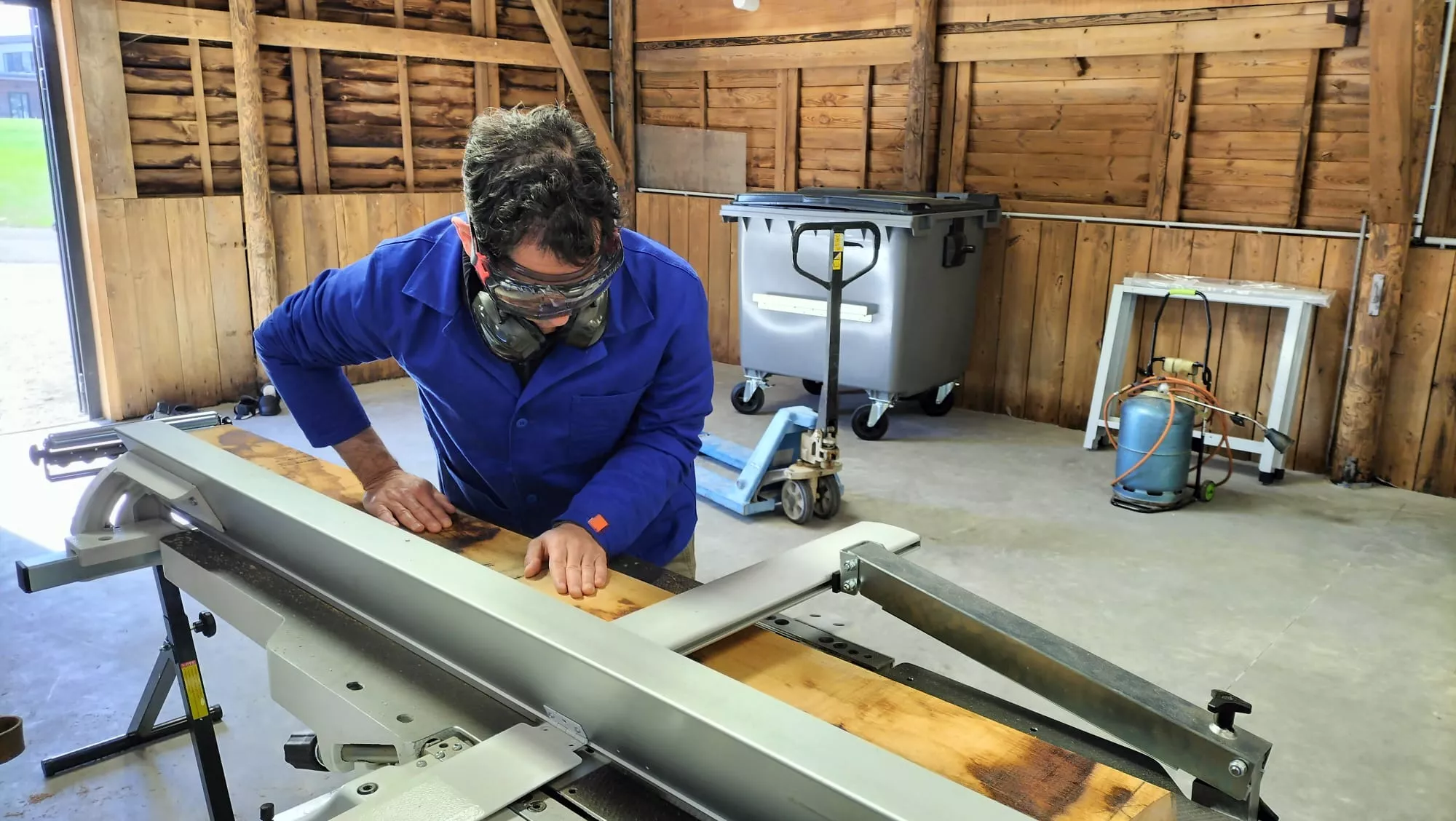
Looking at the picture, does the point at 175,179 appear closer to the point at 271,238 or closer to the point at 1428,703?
the point at 271,238

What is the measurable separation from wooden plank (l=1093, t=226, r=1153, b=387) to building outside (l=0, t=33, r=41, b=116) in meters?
5.49

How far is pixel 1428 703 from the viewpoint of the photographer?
273cm

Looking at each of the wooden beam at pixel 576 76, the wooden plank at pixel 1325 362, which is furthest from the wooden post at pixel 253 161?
the wooden plank at pixel 1325 362

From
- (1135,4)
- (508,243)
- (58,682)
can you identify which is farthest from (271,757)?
(1135,4)

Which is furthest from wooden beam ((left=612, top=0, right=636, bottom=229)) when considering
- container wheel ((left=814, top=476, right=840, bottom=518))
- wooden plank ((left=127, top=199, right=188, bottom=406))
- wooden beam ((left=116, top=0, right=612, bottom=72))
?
container wheel ((left=814, top=476, right=840, bottom=518))

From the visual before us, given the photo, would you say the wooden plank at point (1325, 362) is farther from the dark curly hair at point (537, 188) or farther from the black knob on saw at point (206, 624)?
the black knob on saw at point (206, 624)

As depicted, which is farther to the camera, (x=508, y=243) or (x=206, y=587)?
(x=206, y=587)

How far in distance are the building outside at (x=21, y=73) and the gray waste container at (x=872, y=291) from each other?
11.7 feet

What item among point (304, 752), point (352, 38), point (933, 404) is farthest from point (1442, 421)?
point (352, 38)

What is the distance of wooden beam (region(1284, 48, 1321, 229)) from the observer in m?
4.50

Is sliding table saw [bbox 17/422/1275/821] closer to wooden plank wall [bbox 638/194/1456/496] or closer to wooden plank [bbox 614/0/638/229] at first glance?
wooden plank wall [bbox 638/194/1456/496]

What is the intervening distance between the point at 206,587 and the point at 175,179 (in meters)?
4.77

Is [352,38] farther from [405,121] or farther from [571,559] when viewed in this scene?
[571,559]

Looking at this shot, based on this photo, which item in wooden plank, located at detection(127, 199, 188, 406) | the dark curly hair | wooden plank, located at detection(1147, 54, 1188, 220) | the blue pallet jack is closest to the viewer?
the dark curly hair
